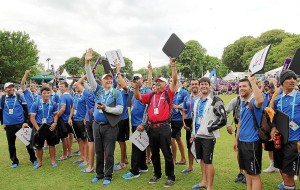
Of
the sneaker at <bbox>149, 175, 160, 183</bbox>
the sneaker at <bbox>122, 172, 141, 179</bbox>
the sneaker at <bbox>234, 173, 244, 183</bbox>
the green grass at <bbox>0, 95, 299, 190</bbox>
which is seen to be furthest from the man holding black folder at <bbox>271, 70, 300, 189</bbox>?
the sneaker at <bbox>122, 172, 141, 179</bbox>

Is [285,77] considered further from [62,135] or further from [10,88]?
[10,88]

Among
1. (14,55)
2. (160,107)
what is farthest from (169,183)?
(14,55)

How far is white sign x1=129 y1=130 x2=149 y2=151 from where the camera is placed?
20.0 ft

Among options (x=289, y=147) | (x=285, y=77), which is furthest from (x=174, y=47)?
(x=289, y=147)

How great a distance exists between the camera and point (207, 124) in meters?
4.87

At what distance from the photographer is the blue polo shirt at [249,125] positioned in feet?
13.6

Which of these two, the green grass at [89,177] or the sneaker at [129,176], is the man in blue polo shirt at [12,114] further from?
the sneaker at [129,176]

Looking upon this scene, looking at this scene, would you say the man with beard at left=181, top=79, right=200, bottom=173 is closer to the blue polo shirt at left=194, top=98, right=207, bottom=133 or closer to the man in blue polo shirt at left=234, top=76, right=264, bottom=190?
the blue polo shirt at left=194, top=98, right=207, bottom=133

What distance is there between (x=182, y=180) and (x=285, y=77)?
9.70 feet

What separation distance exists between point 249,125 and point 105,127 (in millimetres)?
2986

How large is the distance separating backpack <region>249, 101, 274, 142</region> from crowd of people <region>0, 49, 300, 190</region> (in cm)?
5

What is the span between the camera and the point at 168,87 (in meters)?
5.93

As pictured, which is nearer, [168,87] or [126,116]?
[168,87]

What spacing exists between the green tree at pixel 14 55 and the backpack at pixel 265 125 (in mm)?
37251
